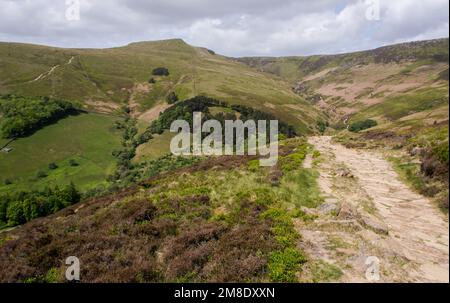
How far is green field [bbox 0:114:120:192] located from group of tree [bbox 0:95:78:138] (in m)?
3.51

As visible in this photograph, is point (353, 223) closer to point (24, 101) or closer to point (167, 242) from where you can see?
point (167, 242)

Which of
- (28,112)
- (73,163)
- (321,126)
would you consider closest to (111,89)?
(28,112)

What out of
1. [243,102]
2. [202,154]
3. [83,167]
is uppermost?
[243,102]

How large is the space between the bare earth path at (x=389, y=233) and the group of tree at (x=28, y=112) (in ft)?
412

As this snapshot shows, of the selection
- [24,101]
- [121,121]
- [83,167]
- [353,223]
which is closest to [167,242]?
[353,223]

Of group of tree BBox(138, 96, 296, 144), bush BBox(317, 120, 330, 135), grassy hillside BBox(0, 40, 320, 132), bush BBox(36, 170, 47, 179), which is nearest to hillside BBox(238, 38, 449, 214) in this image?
bush BBox(317, 120, 330, 135)

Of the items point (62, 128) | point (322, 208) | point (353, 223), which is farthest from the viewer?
point (62, 128)

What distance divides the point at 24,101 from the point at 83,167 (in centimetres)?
5870

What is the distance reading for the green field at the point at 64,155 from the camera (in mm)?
95312

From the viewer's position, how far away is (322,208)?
54.8ft

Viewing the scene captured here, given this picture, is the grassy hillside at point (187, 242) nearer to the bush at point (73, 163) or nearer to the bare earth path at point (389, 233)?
the bare earth path at point (389, 233)

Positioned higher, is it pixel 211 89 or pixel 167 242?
pixel 211 89

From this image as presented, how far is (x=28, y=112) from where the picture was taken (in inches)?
4879

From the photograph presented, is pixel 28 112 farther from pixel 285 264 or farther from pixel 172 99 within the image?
pixel 285 264
